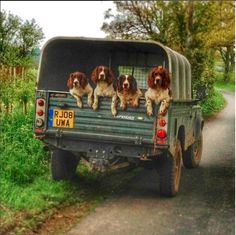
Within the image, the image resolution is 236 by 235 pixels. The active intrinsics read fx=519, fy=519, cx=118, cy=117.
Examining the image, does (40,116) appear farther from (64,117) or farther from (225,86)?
(225,86)

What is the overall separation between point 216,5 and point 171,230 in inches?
601

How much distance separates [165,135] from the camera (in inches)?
278

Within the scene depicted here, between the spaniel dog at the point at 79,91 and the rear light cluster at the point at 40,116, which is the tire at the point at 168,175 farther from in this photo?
the rear light cluster at the point at 40,116

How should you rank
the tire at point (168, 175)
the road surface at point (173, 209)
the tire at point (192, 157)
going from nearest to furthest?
the road surface at point (173, 209)
the tire at point (168, 175)
the tire at point (192, 157)

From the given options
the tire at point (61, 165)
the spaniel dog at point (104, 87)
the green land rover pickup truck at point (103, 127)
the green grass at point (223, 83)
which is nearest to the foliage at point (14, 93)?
the green land rover pickup truck at point (103, 127)

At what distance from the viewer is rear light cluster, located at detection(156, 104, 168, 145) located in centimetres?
702

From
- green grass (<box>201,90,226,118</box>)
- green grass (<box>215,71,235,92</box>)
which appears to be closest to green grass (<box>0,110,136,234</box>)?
green grass (<box>201,90,226,118</box>)

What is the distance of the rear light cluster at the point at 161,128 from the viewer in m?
7.02

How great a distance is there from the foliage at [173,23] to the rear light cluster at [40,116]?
441 inches

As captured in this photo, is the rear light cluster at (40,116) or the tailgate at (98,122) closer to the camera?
the tailgate at (98,122)

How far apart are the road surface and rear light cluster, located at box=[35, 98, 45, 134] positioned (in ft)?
4.72

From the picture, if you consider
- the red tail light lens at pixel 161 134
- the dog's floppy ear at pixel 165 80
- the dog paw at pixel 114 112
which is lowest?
the red tail light lens at pixel 161 134

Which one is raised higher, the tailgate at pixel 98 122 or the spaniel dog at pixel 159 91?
the spaniel dog at pixel 159 91

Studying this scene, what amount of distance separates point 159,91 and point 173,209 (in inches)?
64.8
